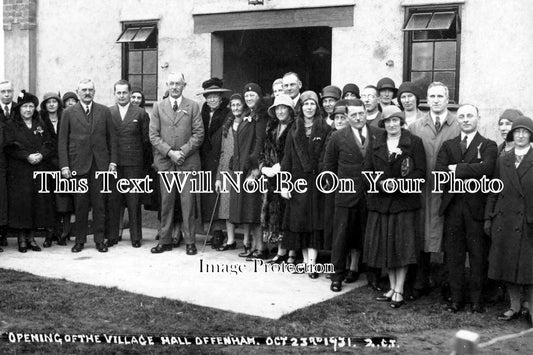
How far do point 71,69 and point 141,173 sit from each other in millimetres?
4663

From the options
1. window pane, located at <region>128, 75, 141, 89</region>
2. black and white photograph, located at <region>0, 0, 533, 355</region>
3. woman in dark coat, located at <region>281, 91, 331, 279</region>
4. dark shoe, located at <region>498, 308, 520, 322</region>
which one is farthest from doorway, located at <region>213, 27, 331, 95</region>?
dark shoe, located at <region>498, 308, 520, 322</region>

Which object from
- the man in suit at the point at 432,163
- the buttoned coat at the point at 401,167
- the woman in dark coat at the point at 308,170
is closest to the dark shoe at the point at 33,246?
the woman in dark coat at the point at 308,170

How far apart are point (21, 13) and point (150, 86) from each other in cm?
309

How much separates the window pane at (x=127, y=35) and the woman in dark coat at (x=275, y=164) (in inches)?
195

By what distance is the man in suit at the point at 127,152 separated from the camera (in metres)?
9.41

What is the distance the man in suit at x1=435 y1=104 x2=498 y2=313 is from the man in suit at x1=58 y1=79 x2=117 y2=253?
4354mm

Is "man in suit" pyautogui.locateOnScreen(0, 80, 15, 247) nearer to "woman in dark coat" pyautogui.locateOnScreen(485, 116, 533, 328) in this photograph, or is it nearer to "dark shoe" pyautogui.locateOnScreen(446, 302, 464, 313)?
"dark shoe" pyautogui.locateOnScreen(446, 302, 464, 313)

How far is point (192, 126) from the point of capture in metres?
9.16

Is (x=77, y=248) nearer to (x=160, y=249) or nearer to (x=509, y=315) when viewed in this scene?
(x=160, y=249)

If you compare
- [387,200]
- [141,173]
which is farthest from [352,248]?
[141,173]

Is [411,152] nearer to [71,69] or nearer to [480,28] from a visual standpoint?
[480,28]

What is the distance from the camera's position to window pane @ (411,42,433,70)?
10.2 meters

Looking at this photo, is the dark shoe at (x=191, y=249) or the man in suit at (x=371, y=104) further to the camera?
the dark shoe at (x=191, y=249)

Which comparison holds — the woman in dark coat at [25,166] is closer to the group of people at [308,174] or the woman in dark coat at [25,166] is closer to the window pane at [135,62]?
the group of people at [308,174]
